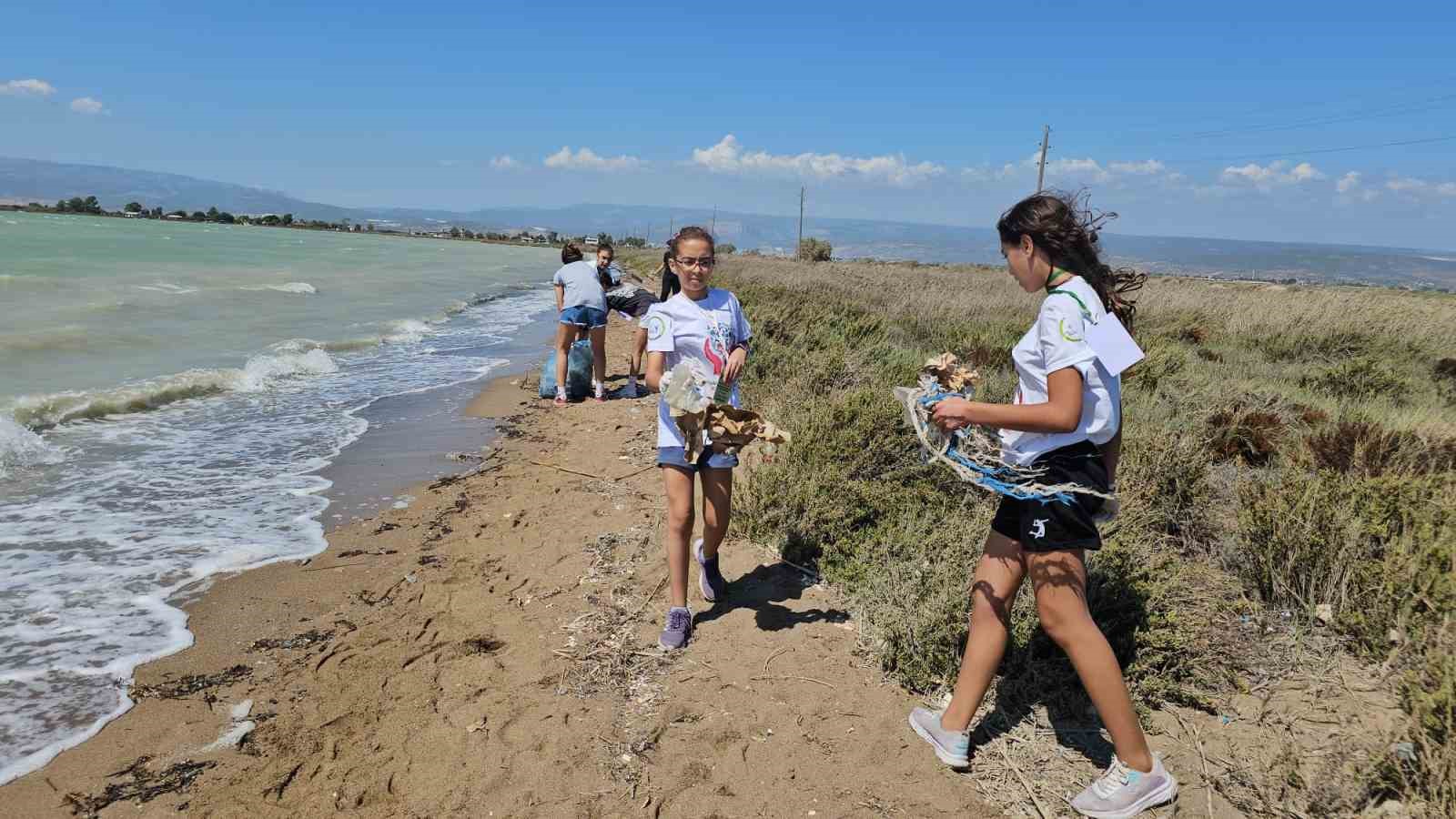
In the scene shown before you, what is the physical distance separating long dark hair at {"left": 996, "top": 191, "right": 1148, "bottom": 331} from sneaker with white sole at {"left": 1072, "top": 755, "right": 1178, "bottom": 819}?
1.34 m

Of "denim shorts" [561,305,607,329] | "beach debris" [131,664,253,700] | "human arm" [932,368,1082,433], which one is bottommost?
"beach debris" [131,664,253,700]

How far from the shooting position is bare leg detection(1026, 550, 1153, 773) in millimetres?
2264

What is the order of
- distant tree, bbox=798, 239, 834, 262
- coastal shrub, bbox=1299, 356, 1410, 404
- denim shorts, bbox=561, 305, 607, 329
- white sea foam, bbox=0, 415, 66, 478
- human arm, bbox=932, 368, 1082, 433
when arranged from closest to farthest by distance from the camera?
human arm, bbox=932, 368, 1082, 433 → white sea foam, bbox=0, 415, 66, 478 → coastal shrub, bbox=1299, 356, 1410, 404 → denim shorts, bbox=561, 305, 607, 329 → distant tree, bbox=798, 239, 834, 262

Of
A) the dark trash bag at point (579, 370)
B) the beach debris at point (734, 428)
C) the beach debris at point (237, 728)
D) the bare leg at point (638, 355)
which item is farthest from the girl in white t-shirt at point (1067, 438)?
the dark trash bag at point (579, 370)

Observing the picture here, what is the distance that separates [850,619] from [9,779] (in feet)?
10.6

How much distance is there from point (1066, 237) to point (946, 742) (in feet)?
5.48

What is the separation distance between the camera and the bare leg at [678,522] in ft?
10.7

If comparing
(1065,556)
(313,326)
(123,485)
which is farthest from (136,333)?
(1065,556)

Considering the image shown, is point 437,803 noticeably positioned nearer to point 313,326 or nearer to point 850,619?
point 850,619

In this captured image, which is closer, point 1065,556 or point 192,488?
point 1065,556

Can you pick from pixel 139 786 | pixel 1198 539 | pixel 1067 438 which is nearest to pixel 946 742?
pixel 1067 438

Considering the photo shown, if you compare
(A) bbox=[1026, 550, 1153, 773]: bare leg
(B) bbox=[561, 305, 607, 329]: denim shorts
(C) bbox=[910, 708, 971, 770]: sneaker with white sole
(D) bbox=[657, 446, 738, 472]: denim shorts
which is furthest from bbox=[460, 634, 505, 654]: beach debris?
(B) bbox=[561, 305, 607, 329]: denim shorts

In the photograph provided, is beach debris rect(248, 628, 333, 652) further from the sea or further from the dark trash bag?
the dark trash bag

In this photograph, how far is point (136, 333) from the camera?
13750 mm
